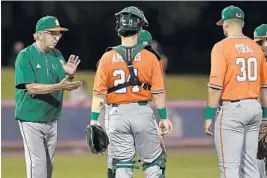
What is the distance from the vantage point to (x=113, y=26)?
119 ft

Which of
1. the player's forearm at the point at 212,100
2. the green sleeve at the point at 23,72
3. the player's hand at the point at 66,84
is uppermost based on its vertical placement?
the green sleeve at the point at 23,72

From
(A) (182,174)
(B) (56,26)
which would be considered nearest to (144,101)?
(B) (56,26)

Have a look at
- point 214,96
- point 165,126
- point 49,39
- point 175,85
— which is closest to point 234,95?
point 214,96

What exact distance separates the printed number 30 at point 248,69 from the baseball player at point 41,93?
81.3 inches

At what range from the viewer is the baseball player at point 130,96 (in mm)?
10523

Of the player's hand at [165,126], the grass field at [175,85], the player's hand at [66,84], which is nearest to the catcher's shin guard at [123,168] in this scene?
the player's hand at [165,126]

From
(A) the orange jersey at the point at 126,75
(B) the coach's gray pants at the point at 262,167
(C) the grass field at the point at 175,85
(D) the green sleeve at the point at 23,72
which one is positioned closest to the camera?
(A) the orange jersey at the point at 126,75

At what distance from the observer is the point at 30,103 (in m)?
11.4

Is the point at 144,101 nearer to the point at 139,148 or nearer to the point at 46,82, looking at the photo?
the point at 139,148

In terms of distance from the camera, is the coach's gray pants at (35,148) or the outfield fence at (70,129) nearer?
the coach's gray pants at (35,148)

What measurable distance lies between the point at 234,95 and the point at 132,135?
1.35 m

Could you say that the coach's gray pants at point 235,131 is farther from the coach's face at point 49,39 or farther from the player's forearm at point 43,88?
the coach's face at point 49,39

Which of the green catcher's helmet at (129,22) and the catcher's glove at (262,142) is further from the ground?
the green catcher's helmet at (129,22)

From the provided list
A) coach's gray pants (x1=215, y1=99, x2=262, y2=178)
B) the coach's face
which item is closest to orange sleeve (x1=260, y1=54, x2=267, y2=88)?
coach's gray pants (x1=215, y1=99, x2=262, y2=178)
